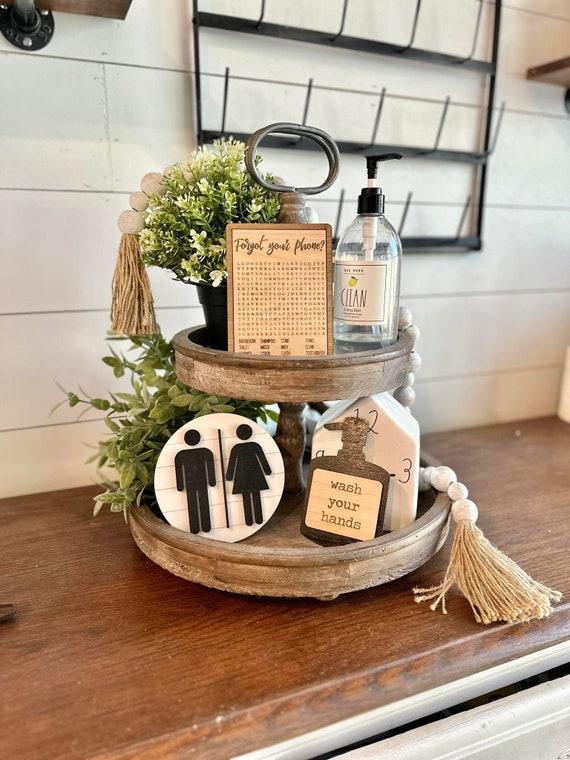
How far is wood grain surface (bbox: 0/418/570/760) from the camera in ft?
1.61

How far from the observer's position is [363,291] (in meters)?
0.68

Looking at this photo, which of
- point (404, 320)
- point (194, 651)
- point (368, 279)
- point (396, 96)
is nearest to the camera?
point (194, 651)

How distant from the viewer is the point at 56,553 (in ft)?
2.51

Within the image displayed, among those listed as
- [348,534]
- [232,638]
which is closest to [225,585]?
[232,638]

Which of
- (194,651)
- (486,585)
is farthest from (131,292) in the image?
(486,585)

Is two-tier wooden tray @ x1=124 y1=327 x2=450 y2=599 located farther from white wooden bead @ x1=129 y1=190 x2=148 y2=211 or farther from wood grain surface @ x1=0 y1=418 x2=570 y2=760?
white wooden bead @ x1=129 y1=190 x2=148 y2=211

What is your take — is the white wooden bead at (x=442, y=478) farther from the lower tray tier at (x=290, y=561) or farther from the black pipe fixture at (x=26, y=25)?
the black pipe fixture at (x=26, y=25)

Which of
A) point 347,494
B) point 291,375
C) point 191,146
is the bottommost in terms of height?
point 347,494

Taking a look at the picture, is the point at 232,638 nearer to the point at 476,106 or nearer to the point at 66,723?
the point at 66,723

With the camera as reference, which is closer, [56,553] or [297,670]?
[297,670]

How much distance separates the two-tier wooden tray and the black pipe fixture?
549 mm

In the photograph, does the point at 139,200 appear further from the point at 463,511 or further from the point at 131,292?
the point at 463,511

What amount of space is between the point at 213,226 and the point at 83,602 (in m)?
0.47

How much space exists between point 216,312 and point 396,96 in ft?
2.10
